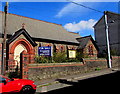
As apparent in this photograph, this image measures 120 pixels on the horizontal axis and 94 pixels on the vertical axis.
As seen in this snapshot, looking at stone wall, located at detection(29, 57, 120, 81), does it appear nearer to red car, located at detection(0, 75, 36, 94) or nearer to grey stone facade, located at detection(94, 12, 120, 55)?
red car, located at detection(0, 75, 36, 94)

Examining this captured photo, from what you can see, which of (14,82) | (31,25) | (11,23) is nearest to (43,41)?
(31,25)

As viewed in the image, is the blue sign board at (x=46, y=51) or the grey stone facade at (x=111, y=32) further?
the grey stone facade at (x=111, y=32)

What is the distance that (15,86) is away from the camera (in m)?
6.96

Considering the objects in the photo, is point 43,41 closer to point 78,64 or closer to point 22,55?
point 78,64

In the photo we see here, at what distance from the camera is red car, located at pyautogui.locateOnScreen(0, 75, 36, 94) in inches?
259

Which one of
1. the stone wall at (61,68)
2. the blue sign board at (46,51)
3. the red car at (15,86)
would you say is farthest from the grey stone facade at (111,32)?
the red car at (15,86)

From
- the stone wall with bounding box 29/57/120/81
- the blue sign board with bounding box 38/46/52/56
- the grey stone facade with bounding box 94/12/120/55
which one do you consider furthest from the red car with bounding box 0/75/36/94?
the grey stone facade with bounding box 94/12/120/55

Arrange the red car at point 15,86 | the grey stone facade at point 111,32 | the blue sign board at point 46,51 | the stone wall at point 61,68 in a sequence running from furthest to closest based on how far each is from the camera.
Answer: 1. the grey stone facade at point 111,32
2. the blue sign board at point 46,51
3. the stone wall at point 61,68
4. the red car at point 15,86

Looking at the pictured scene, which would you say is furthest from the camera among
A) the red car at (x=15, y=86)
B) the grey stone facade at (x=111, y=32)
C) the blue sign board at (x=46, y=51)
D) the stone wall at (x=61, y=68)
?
the grey stone facade at (x=111, y=32)

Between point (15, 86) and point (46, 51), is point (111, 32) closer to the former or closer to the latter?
point (46, 51)

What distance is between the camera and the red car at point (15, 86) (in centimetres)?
658

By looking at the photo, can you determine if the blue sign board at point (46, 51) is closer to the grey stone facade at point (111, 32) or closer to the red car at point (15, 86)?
the red car at point (15, 86)

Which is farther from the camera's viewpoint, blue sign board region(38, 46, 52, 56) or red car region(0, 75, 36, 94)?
blue sign board region(38, 46, 52, 56)

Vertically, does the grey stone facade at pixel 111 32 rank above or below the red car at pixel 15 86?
above
